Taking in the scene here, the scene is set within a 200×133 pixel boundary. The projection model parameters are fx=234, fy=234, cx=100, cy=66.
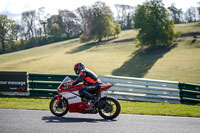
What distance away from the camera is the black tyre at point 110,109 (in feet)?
22.9

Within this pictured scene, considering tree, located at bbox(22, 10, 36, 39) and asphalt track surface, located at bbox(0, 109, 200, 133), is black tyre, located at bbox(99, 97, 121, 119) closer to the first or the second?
asphalt track surface, located at bbox(0, 109, 200, 133)

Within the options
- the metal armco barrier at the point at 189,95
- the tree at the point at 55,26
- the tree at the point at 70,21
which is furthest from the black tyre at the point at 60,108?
the tree at the point at 70,21

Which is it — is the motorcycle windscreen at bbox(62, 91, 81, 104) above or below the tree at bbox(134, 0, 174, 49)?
below

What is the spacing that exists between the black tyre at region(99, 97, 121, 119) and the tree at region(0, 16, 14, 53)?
134 feet

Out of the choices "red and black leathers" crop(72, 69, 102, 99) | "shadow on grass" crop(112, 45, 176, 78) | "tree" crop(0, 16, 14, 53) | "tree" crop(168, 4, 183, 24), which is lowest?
"shadow on grass" crop(112, 45, 176, 78)

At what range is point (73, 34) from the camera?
292 ft

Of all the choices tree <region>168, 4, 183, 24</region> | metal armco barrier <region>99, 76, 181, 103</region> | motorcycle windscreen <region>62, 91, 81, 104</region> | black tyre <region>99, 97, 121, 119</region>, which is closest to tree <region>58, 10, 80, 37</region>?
tree <region>168, 4, 183, 24</region>

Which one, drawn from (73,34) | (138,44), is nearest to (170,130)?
(138,44)

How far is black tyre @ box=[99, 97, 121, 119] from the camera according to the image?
275 inches

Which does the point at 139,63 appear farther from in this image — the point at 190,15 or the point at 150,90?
the point at 190,15

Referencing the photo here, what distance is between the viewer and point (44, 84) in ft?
41.3

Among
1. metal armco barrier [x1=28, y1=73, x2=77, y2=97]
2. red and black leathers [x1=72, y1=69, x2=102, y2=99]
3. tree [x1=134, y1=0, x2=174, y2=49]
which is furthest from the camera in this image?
tree [x1=134, y1=0, x2=174, y2=49]

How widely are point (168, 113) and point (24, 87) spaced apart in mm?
7899

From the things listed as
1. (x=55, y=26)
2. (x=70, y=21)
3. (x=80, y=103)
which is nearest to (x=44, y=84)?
(x=80, y=103)
